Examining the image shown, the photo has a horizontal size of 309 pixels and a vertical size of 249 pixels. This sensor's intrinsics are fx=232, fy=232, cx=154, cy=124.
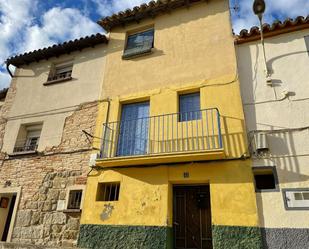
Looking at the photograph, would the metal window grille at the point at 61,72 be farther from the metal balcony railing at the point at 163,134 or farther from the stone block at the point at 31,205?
the stone block at the point at 31,205

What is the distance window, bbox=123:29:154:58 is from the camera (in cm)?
795

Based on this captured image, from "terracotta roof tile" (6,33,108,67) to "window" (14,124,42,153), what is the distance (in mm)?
A: 3036

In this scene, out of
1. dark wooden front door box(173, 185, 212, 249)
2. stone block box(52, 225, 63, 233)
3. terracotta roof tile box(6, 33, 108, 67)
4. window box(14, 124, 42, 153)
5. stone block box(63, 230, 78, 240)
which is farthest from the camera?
terracotta roof tile box(6, 33, 108, 67)

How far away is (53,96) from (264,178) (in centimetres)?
727

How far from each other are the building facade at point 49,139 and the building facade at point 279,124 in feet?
15.0

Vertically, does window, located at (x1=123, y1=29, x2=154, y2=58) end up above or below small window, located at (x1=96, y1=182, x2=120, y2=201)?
above

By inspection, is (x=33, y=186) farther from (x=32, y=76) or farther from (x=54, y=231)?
(x=32, y=76)

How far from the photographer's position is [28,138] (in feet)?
27.4

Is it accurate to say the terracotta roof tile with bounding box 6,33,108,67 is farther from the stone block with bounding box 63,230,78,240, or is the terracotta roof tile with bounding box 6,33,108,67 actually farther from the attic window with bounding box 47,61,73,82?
the stone block with bounding box 63,230,78,240

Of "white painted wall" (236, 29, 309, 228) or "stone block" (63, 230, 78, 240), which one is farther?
"stone block" (63, 230, 78, 240)

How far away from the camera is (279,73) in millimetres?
5938


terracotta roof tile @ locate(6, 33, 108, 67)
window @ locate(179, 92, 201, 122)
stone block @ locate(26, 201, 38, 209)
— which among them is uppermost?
terracotta roof tile @ locate(6, 33, 108, 67)

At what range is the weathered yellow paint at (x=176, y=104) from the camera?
5200mm

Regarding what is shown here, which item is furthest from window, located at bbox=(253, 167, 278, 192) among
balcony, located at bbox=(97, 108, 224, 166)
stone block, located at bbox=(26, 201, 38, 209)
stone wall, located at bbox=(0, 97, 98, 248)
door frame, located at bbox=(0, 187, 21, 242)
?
door frame, located at bbox=(0, 187, 21, 242)
